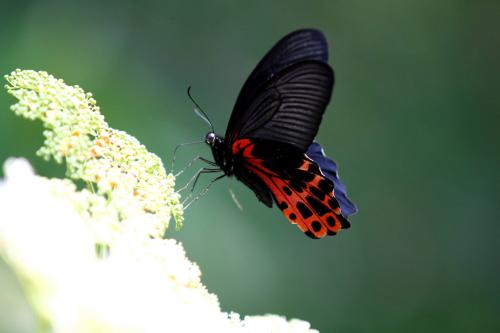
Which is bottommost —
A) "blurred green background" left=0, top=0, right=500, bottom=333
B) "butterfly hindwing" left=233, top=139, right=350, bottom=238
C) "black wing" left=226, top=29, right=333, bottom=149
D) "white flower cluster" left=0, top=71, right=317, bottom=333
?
"white flower cluster" left=0, top=71, right=317, bottom=333

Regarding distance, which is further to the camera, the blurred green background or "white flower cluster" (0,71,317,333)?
the blurred green background

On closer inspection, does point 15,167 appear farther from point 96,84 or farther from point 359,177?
point 359,177

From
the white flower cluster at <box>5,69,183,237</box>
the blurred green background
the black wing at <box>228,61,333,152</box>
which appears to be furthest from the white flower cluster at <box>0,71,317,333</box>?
the blurred green background

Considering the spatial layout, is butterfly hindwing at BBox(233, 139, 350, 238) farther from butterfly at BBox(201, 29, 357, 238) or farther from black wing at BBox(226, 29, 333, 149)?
black wing at BBox(226, 29, 333, 149)

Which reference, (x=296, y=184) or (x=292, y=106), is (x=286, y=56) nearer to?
(x=292, y=106)

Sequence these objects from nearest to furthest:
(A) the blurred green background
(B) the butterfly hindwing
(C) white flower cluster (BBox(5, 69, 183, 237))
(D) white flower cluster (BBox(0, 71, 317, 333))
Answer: (D) white flower cluster (BBox(0, 71, 317, 333)) → (C) white flower cluster (BBox(5, 69, 183, 237)) → (B) the butterfly hindwing → (A) the blurred green background

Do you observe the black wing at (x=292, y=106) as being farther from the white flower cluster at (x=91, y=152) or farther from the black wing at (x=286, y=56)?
the white flower cluster at (x=91, y=152)
